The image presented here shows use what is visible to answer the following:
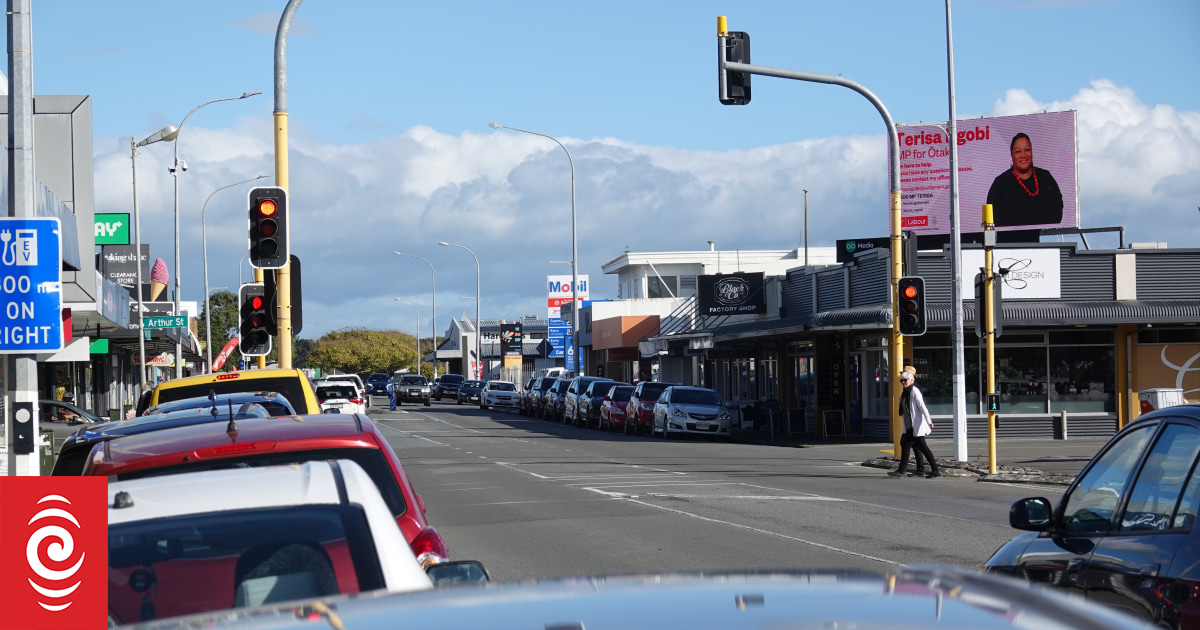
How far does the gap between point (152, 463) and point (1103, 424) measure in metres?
30.8

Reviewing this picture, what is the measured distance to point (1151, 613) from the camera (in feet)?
16.8

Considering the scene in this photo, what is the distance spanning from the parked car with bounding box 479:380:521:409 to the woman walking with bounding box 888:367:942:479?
39.9 metres

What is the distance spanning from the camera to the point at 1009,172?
3822 cm

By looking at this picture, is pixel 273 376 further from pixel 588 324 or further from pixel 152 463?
pixel 588 324

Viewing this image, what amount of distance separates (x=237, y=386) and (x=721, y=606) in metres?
11.8

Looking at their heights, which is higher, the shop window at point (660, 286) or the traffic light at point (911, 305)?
the shop window at point (660, 286)

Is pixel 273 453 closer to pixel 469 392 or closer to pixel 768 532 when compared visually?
pixel 768 532

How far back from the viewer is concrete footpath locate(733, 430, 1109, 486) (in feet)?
69.8

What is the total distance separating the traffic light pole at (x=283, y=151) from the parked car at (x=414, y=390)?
50668mm

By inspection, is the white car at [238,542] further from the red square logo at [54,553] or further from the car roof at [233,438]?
the car roof at [233,438]

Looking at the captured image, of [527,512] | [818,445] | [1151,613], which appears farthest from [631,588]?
[818,445]

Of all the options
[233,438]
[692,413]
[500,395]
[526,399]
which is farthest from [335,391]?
[500,395]

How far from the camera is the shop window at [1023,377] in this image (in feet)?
107

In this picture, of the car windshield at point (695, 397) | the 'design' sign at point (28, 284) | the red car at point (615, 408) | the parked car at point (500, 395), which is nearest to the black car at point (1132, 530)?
the 'design' sign at point (28, 284)
